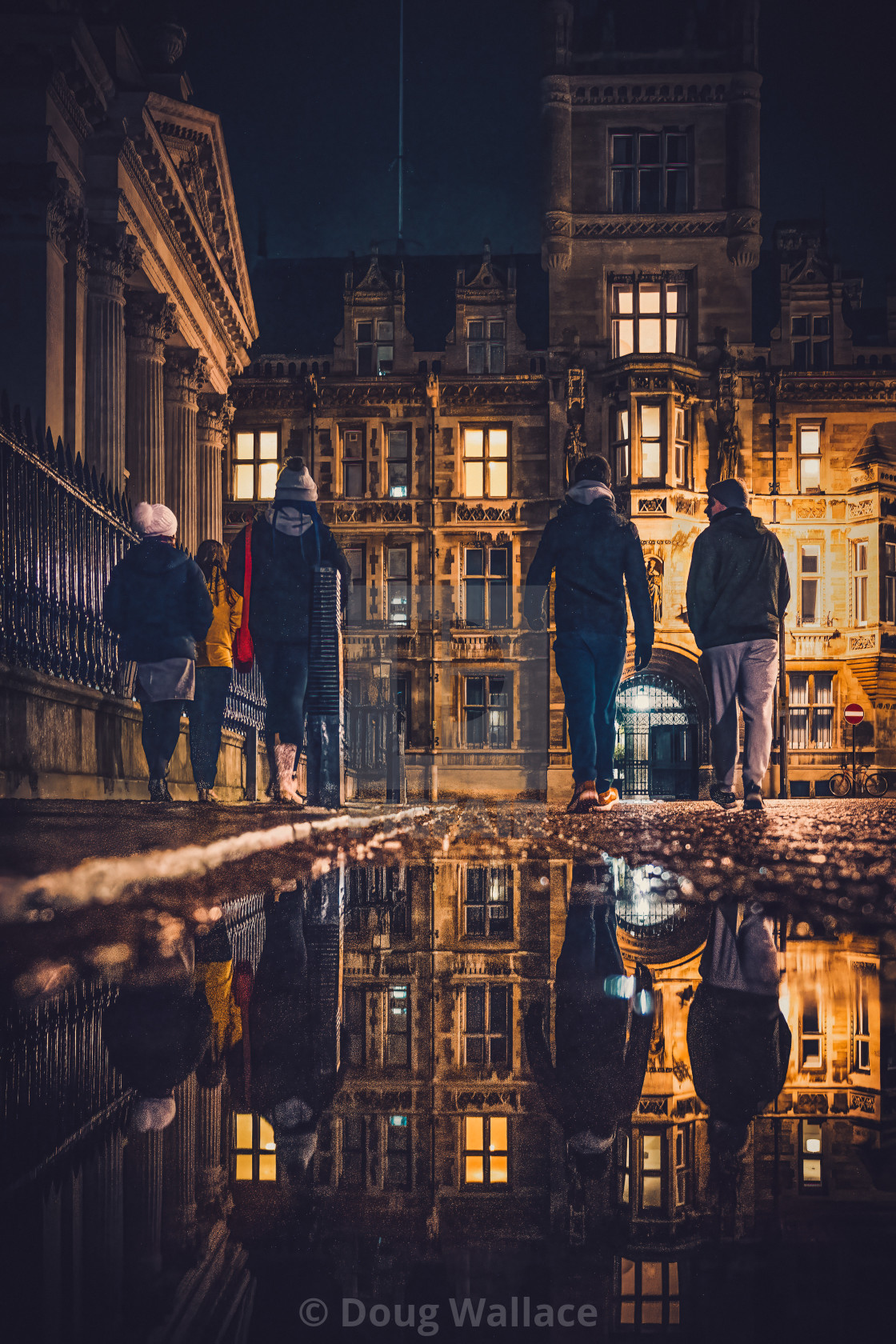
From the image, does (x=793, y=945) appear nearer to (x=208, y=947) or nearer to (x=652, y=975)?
(x=652, y=975)

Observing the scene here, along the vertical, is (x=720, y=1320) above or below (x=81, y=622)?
below

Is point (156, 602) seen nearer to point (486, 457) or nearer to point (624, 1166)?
point (624, 1166)

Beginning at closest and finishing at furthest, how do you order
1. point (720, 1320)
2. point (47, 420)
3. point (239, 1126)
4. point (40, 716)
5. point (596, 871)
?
point (720, 1320), point (239, 1126), point (596, 871), point (40, 716), point (47, 420)

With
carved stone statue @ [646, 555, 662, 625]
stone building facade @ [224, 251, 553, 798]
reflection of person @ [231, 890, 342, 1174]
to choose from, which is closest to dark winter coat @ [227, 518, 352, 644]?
reflection of person @ [231, 890, 342, 1174]

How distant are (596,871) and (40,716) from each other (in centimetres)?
399

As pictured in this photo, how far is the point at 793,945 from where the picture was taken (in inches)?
88.8

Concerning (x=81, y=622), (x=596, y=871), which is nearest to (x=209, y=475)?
(x=81, y=622)

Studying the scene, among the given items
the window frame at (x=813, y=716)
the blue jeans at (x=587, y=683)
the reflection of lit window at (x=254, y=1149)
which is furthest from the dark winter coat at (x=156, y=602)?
the window frame at (x=813, y=716)

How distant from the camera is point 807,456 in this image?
31.3m

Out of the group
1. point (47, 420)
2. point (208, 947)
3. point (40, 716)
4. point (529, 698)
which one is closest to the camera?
point (208, 947)

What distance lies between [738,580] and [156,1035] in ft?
18.5

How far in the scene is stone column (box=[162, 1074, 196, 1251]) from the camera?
0.92 metres

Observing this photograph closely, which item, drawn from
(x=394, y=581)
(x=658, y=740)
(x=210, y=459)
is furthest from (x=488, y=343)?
(x=658, y=740)

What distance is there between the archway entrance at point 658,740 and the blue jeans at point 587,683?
77.5 ft
